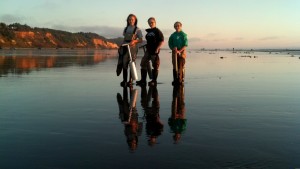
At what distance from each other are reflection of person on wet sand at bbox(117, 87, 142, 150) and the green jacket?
4362mm

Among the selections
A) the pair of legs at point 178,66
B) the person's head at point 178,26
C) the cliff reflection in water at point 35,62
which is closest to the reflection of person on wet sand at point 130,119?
the pair of legs at point 178,66

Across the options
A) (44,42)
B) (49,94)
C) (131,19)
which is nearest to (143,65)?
(131,19)

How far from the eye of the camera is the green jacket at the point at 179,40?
1306cm

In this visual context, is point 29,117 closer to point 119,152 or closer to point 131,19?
point 119,152

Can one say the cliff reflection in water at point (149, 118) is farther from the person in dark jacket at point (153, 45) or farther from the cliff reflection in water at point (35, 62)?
the cliff reflection in water at point (35, 62)

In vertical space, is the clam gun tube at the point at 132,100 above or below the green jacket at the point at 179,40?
below

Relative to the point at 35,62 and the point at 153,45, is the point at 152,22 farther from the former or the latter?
the point at 35,62

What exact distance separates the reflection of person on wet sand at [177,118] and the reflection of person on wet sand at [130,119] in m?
0.51

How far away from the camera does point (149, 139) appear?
187 inches

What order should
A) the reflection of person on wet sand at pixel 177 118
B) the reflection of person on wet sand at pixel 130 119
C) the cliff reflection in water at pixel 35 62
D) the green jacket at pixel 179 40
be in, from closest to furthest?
the reflection of person on wet sand at pixel 130 119, the reflection of person on wet sand at pixel 177 118, the green jacket at pixel 179 40, the cliff reflection in water at pixel 35 62

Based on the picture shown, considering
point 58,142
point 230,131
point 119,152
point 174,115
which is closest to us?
point 119,152

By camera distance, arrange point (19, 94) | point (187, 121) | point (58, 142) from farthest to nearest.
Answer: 1. point (19, 94)
2. point (187, 121)
3. point (58, 142)

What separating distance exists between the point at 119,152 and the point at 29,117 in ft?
8.87

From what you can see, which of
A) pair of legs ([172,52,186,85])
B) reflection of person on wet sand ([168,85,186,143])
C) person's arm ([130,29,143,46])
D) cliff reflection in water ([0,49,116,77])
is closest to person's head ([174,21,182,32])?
pair of legs ([172,52,186,85])
